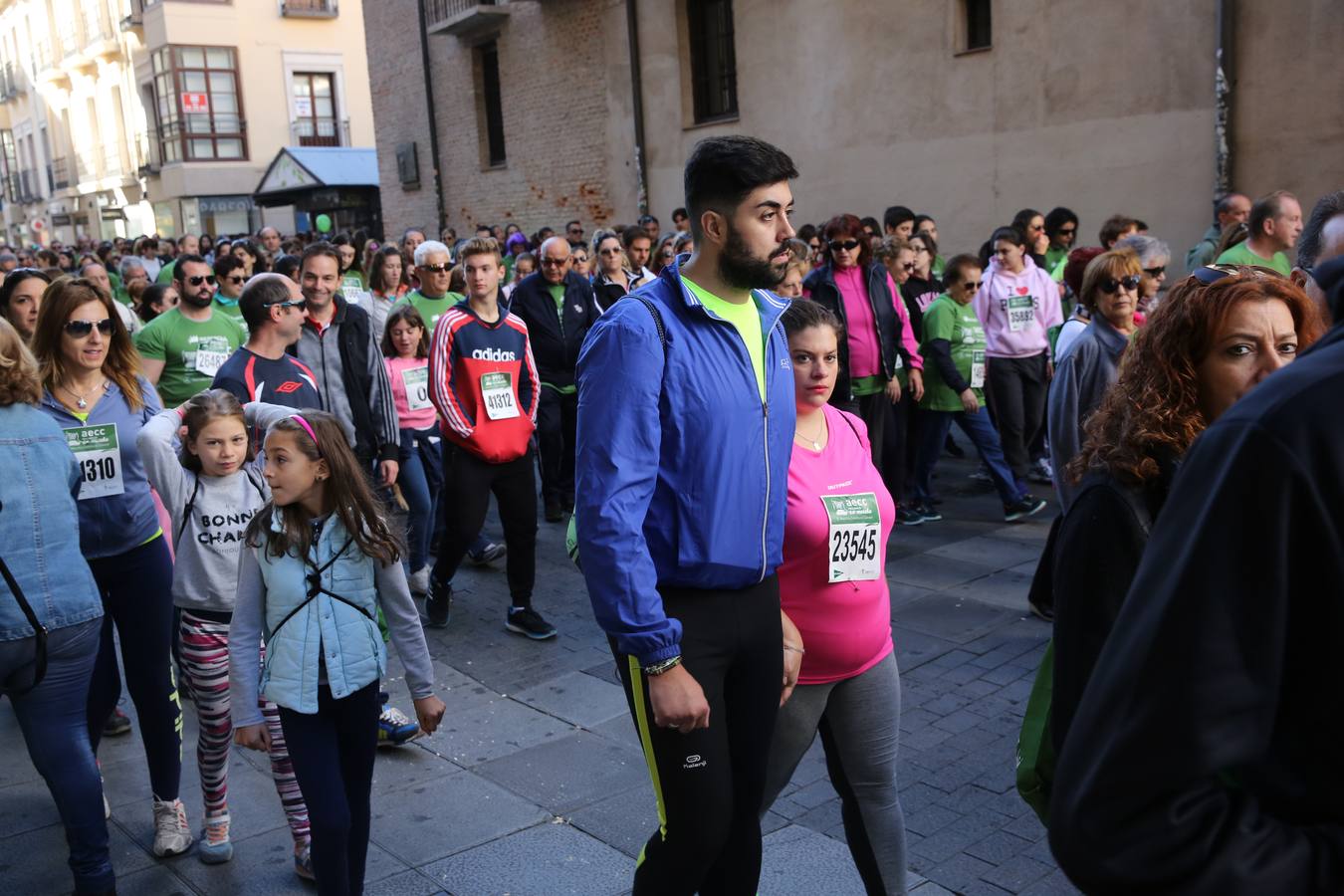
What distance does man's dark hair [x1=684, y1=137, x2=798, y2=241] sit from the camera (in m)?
2.70

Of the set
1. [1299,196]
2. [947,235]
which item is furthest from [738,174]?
[947,235]

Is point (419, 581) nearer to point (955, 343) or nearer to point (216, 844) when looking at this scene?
point (216, 844)

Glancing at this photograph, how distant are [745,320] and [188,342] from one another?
4.35m

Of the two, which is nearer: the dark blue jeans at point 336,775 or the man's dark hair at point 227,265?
the dark blue jeans at point 336,775

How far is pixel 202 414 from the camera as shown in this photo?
3.93 meters

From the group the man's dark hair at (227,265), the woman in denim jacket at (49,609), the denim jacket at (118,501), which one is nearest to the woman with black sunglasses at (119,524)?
the denim jacket at (118,501)

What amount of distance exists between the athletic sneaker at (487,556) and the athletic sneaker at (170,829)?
12.0 ft

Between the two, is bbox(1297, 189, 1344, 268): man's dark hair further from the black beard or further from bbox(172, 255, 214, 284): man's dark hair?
bbox(172, 255, 214, 284): man's dark hair

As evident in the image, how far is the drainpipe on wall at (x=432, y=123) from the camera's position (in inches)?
926

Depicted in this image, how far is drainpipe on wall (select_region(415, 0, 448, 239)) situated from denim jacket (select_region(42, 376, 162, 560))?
66.9ft

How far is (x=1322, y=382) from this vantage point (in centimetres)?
112

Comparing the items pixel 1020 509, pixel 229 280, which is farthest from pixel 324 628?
pixel 1020 509

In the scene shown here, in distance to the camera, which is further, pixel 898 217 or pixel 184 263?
pixel 898 217

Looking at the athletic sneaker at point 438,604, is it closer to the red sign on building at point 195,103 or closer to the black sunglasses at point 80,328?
the black sunglasses at point 80,328
